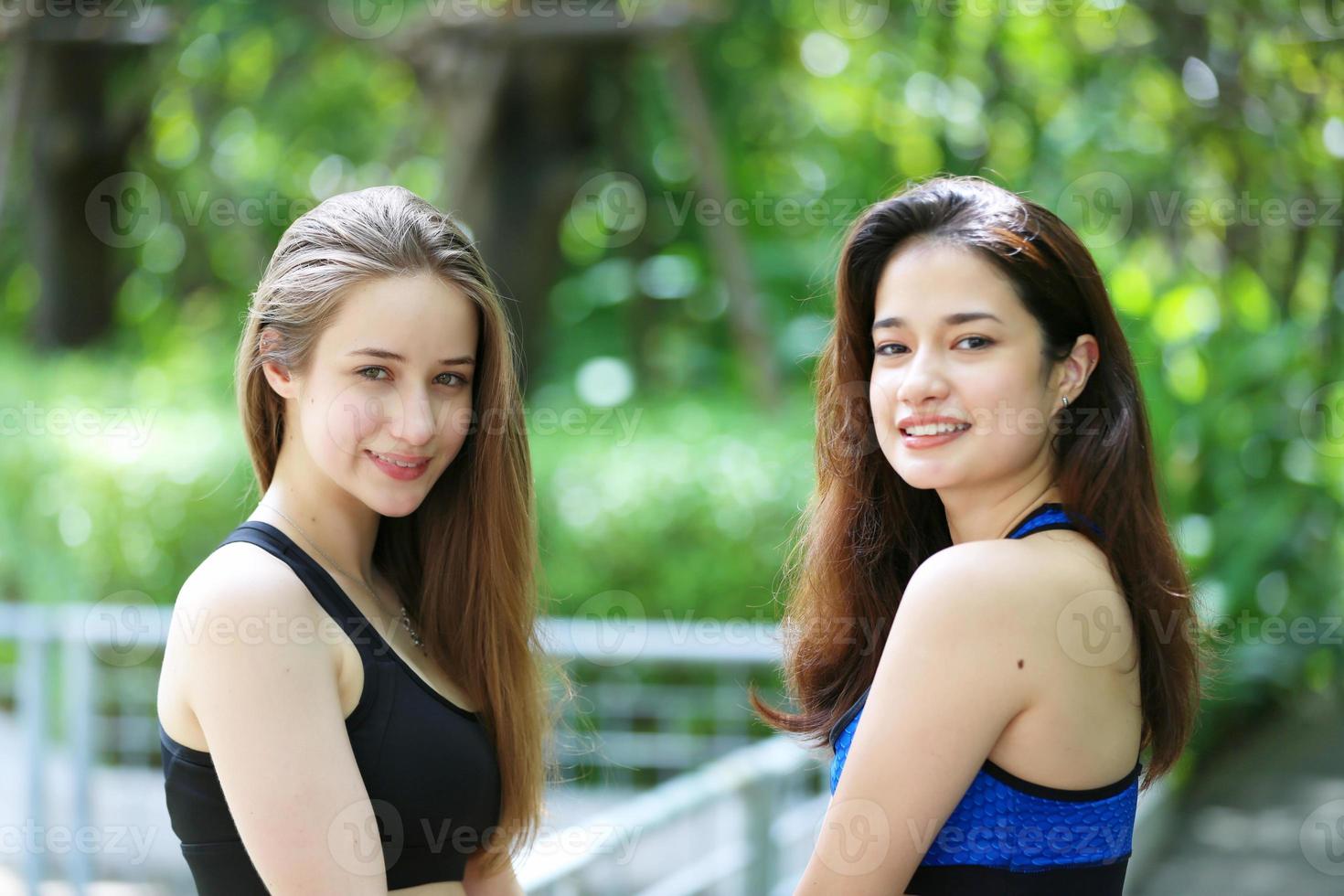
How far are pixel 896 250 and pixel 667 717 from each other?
10.9 ft

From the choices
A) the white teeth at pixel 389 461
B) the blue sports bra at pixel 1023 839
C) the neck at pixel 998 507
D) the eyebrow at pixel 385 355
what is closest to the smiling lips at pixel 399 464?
the white teeth at pixel 389 461

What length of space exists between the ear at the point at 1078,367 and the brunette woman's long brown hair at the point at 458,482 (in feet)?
2.52

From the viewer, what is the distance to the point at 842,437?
7.00 feet

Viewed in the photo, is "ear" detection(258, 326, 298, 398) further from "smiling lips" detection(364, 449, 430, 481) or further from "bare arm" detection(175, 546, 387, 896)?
"bare arm" detection(175, 546, 387, 896)

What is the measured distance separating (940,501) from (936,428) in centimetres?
35

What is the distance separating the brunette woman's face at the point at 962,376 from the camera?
1791 millimetres

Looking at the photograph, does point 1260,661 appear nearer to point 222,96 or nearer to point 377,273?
point 377,273

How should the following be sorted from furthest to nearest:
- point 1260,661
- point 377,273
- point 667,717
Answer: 1. point 1260,661
2. point 667,717
3. point 377,273

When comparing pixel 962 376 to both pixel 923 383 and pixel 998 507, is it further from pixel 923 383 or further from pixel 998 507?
pixel 998 507

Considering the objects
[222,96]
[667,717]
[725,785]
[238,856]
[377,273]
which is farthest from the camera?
[222,96]

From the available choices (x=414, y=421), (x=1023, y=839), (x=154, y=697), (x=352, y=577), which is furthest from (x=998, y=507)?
(x=154, y=697)

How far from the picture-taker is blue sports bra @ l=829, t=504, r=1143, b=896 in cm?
169

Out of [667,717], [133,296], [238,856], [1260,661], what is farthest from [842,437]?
[133,296]

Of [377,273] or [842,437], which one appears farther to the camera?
[842,437]
